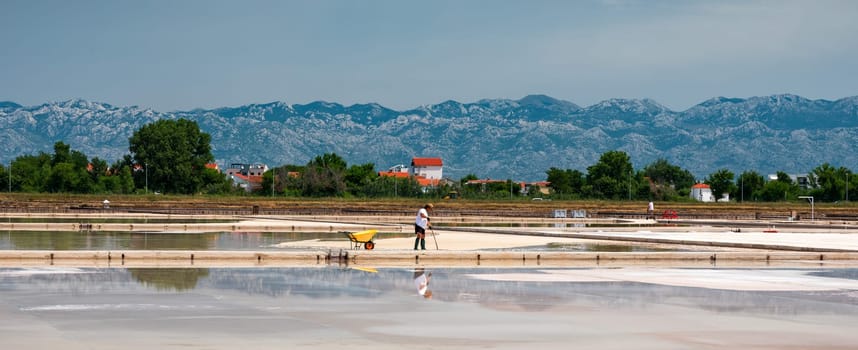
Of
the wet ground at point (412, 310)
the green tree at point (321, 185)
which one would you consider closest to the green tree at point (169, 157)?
the green tree at point (321, 185)

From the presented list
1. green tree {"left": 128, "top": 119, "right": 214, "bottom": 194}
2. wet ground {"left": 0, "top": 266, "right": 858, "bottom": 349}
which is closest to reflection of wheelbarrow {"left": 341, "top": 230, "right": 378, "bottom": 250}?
wet ground {"left": 0, "top": 266, "right": 858, "bottom": 349}

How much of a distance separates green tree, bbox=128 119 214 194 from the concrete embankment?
142377 millimetres

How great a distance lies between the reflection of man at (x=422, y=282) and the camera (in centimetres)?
1909

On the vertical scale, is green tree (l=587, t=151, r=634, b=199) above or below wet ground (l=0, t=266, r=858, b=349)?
above

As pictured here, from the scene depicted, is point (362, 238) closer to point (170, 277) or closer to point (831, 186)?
point (170, 277)

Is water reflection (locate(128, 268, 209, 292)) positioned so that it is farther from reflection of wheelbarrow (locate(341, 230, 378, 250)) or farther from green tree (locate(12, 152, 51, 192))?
green tree (locate(12, 152, 51, 192))

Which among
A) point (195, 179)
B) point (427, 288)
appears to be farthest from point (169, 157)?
point (427, 288)

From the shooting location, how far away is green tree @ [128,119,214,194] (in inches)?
6516

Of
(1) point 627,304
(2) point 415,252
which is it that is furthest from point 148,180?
(1) point 627,304

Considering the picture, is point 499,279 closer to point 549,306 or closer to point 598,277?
point 598,277

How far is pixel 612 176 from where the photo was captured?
609 feet

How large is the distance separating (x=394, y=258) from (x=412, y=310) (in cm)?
1014

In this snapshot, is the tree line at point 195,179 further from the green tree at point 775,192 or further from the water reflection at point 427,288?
the water reflection at point 427,288

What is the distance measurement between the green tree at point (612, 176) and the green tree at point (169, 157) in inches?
2453
